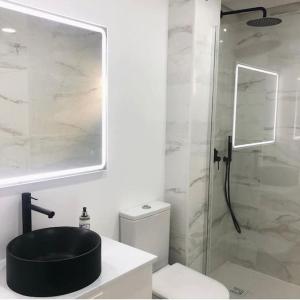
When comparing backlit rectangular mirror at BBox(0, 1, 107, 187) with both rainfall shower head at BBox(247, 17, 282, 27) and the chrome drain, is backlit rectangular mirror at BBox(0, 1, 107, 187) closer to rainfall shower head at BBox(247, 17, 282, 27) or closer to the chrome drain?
rainfall shower head at BBox(247, 17, 282, 27)

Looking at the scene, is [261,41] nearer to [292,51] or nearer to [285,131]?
[292,51]

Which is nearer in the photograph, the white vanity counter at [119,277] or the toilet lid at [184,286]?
the white vanity counter at [119,277]

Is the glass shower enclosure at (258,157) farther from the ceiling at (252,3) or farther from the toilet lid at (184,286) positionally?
the toilet lid at (184,286)

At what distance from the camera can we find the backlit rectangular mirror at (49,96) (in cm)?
149

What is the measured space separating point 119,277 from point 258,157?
75.0 inches

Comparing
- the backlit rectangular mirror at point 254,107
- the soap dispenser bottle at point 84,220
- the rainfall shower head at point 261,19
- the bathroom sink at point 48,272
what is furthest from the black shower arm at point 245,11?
the bathroom sink at point 48,272

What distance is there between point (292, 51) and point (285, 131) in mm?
659

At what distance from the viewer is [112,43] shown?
1918mm

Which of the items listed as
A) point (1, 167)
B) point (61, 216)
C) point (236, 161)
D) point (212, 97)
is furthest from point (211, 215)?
point (1, 167)

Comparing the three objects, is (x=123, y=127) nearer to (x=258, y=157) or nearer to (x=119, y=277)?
(x=119, y=277)

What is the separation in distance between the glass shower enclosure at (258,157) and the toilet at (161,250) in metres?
0.52

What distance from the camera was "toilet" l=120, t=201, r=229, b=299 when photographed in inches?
75.5

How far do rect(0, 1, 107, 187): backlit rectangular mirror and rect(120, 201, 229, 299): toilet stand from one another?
1.40 feet

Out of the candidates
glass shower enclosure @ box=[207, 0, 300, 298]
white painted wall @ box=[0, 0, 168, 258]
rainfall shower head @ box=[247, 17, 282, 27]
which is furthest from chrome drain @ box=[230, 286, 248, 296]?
rainfall shower head @ box=[247, 17, 282, 27]
